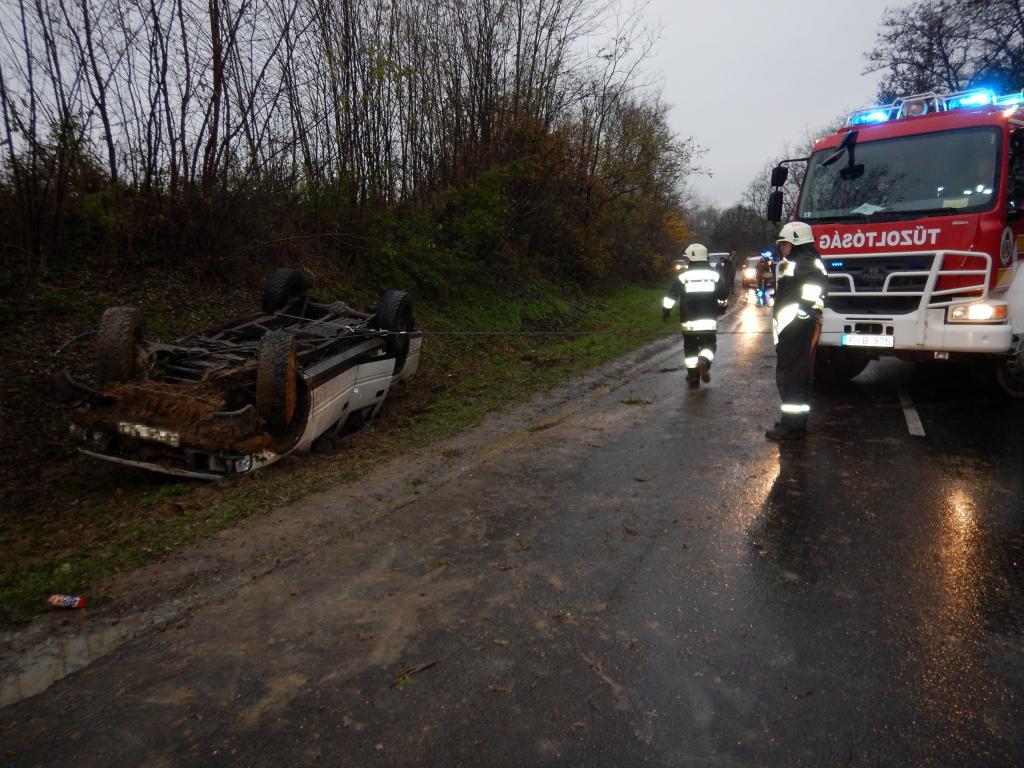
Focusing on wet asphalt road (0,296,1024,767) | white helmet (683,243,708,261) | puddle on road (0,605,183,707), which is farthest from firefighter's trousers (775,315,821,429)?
puddle on road (0,605,183,707)

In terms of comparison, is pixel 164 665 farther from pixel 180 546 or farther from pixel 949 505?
pixel 949 505

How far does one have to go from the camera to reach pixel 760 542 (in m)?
3.74

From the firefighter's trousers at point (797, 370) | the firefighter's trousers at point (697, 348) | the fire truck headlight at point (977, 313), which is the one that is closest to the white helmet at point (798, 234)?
the firefighter's trousers at point (797, 370)

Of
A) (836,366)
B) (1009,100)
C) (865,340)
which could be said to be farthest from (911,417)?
(1009,100)

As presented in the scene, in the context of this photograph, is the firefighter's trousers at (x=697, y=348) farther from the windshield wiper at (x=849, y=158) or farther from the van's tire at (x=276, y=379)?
the van's tire at (x=276, y=379)

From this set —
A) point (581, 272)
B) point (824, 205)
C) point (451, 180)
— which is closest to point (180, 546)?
point (824, 205)

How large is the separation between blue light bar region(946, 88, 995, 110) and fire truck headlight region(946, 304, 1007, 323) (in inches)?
108

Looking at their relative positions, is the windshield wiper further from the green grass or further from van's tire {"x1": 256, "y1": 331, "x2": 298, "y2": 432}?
van's tire {"x1": 256, "y1": 331, "x2": 298, "y2": 432}

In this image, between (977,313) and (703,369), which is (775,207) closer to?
(703,369)

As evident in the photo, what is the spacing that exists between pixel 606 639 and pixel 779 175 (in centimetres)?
710

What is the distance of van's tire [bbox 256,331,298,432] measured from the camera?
471 centimetres

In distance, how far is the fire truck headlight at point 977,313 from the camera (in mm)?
6008

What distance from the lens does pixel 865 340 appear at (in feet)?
21.6

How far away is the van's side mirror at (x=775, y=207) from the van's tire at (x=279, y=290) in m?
5.94
